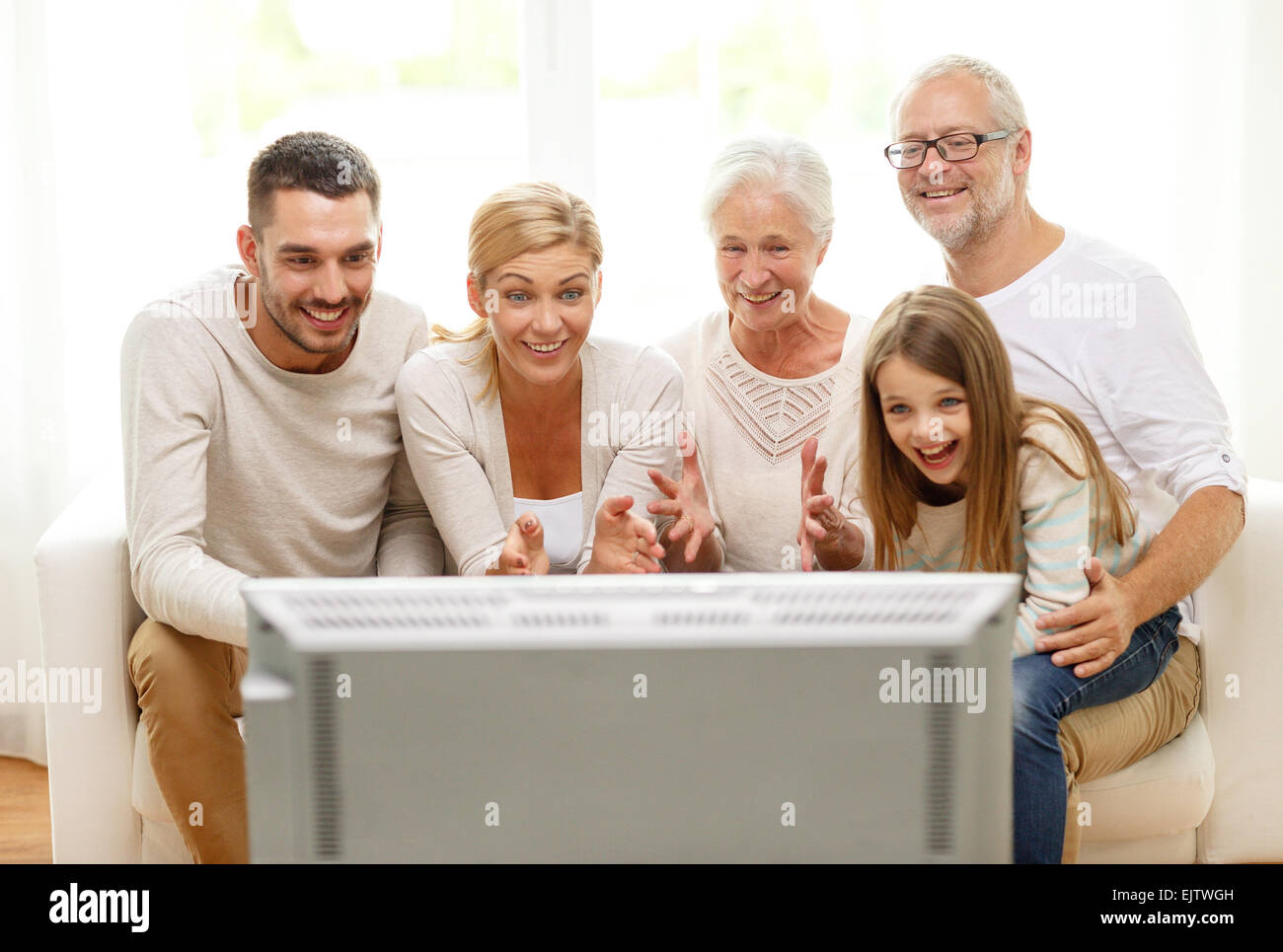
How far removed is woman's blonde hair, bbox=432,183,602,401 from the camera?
5.78 ft

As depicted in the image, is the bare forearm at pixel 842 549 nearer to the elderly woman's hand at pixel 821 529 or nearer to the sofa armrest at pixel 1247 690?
the elderly woman's hand at pixel 821 529

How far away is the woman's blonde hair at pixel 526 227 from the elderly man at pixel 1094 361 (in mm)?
516

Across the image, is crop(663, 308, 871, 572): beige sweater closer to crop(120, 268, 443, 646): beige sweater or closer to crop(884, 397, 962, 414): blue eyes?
crop(884, 397, 962, 414): blue eyes

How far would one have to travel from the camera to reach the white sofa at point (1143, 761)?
5.67ft

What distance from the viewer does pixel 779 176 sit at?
1870 millimetres

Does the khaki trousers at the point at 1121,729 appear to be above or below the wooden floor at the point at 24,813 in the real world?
above

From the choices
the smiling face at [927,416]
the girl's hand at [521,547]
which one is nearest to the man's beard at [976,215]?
the smiling face at [927,416]

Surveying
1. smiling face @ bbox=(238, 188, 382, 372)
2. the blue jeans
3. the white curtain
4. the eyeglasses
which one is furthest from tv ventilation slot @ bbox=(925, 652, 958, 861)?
the white curtain

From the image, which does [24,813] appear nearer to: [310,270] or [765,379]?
[310,270]

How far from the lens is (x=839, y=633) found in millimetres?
648

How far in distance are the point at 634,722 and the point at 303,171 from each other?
130cm

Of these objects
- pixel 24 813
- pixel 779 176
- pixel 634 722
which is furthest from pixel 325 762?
pixel 24 813
